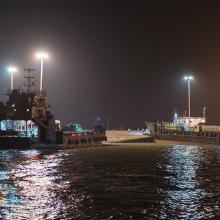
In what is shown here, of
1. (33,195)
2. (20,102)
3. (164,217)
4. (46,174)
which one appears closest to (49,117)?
(20,102)

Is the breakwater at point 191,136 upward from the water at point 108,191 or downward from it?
upward

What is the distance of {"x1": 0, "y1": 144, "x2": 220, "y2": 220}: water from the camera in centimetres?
2791

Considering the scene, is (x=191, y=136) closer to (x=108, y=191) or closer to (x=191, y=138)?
(x=191, y=138)

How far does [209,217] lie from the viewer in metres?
27.0

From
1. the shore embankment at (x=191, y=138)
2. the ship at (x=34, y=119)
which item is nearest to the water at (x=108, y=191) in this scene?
the ship at (x=34, y=119)

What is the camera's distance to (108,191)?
116 ft

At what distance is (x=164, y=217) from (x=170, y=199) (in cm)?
541

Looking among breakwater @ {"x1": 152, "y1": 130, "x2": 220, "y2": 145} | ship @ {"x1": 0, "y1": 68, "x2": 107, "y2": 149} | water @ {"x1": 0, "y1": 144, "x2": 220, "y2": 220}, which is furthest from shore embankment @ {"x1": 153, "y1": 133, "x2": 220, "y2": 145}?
water @ {"x1": 0, "y1": 144, "x2": 220, "y2": 220}

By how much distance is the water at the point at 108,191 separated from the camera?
27.9 meters

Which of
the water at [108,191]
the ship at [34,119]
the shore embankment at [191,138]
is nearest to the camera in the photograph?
the water at [108,191]

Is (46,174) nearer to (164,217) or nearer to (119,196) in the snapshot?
(119,196)

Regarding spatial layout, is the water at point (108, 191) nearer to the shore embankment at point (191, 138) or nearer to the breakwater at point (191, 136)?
the shore embankment at point (191, 138)

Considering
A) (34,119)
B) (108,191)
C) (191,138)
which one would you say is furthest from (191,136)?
(108,191)

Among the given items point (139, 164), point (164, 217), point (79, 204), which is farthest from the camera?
point (139, 164)
